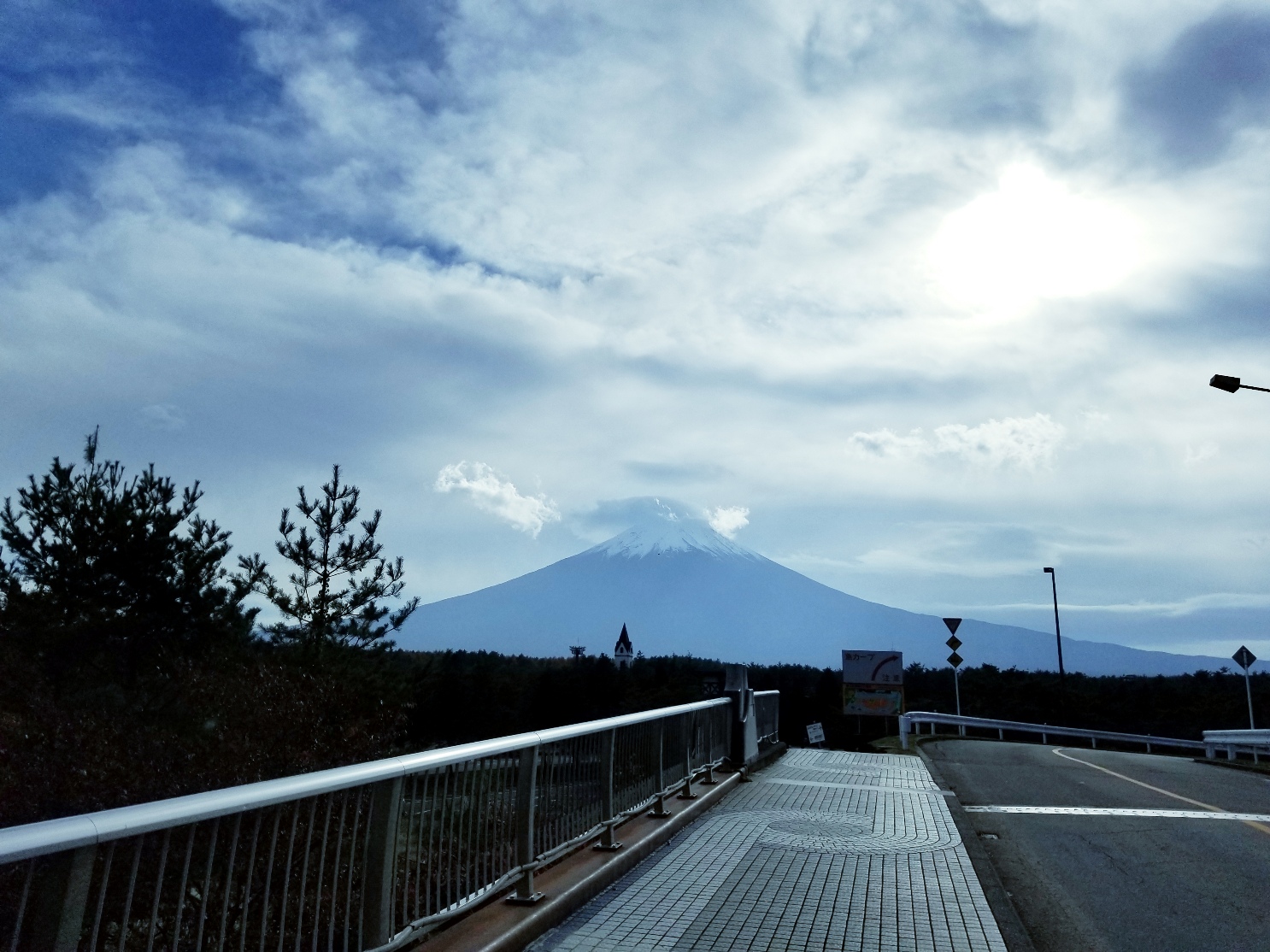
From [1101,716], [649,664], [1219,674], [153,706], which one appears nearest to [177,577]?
[153,706]

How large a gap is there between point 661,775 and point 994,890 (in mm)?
3300

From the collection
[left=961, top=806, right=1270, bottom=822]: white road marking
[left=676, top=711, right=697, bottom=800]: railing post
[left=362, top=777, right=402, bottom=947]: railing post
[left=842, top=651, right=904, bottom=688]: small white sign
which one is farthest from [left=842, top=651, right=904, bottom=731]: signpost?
[left=362, top=777, right=402, bottom=947]: railing post

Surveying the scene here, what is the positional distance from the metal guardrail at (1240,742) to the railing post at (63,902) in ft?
80.4

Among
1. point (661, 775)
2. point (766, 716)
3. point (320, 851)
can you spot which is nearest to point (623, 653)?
point (766, 716)

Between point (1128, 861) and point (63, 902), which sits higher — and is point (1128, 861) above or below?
below

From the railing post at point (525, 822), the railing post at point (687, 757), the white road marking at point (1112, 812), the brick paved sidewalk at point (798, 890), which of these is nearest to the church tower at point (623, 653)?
the white road marking at point (1112, 812)

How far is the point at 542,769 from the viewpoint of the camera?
20.9 ft

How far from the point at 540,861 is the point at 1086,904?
388 centimetres

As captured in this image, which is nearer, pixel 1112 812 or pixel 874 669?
pixel 1112 812

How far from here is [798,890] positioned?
689cm

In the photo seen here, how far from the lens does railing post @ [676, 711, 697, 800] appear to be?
10.6m

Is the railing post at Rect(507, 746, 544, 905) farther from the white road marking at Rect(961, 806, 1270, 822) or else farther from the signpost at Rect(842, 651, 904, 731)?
the signpost at Rect(842, 651, 904, 731)

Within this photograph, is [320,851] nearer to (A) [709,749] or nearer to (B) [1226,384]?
(A) [709,749]

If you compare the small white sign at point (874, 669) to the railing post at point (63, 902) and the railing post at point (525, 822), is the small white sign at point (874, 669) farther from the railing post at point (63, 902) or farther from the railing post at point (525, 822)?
the railing post at point (63, 902)
